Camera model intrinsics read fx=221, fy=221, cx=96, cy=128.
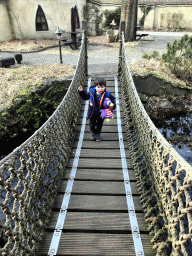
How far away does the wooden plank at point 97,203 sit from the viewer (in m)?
2.47

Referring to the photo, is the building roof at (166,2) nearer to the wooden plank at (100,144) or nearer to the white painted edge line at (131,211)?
the wooden plank at (100,144)

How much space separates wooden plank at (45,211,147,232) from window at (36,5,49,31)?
1404cm

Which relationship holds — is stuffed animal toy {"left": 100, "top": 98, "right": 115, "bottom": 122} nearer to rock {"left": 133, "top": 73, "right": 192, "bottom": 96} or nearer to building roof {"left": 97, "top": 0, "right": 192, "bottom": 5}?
rock {"left": 133, "top": 73, "right": 192, "bottom": 96}

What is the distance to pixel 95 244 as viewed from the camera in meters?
2.09

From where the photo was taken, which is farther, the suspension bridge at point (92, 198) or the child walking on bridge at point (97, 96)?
the child walking on bridge at point (97, 96)

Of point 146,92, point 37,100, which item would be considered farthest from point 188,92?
point 37,100

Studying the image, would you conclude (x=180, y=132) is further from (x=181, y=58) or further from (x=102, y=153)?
(x=102, y=153)

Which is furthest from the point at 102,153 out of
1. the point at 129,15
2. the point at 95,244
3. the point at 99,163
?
the point at 129,15

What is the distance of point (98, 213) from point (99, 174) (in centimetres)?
68

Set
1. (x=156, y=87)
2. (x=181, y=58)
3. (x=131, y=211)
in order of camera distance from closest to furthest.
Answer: (x=131, y=211) < (x=156, y=87) < (x=181, y=58)

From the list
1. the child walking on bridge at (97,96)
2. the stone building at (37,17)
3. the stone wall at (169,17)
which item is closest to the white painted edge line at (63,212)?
the child walking on bridge at (97,96)

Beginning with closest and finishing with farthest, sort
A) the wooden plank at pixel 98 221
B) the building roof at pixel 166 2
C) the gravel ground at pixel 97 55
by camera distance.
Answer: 1. the wooden plank at pixel 98 221
2. the gravel ground at pixel 97 55
3. the building roof at pixel 166 2

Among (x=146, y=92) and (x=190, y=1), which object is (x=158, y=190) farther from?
(x=190, y=1)

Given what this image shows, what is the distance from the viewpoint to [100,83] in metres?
3.55
